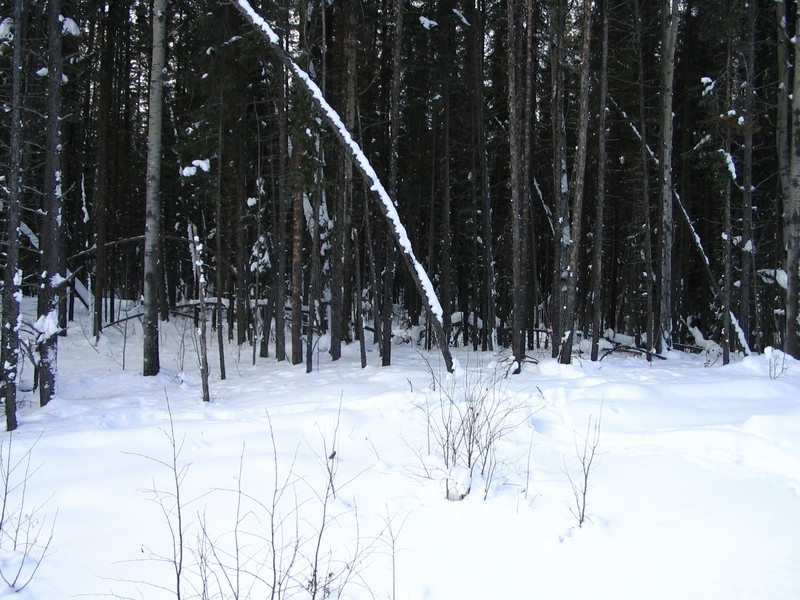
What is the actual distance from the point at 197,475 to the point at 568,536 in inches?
133

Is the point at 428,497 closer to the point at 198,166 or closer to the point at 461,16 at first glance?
the point at 198,166

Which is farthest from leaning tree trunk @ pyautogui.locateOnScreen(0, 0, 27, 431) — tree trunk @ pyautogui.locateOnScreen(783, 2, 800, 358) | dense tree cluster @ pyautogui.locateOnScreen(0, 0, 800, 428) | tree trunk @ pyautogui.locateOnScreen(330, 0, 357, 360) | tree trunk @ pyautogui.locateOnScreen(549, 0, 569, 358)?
tree trunk @ pyautogui.locateOnScreen(783, 2, 800, 358)

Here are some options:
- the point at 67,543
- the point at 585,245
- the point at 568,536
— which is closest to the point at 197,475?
the point at 67,543

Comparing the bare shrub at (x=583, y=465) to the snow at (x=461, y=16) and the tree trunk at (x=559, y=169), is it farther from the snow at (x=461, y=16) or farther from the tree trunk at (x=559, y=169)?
the snow at (x=461, y=16)

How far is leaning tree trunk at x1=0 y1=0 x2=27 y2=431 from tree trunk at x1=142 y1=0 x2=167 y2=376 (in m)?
3.47

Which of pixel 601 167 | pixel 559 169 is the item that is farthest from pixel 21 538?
pixel 601 167

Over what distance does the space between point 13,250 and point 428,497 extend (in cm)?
687

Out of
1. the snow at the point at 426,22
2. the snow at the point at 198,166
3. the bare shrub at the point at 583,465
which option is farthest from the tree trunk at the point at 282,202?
the bare shrub at the point at 583,465

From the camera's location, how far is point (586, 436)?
5.82 m

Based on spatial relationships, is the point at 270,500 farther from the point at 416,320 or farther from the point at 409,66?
the point at 416,320

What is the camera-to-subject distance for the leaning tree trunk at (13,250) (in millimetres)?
7531

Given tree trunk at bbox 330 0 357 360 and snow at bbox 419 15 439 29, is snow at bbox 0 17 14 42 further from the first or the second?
snow at bbox 419 15 439 29

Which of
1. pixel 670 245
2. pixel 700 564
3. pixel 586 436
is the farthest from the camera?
pixel 670 245

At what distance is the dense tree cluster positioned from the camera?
11.0 metres
